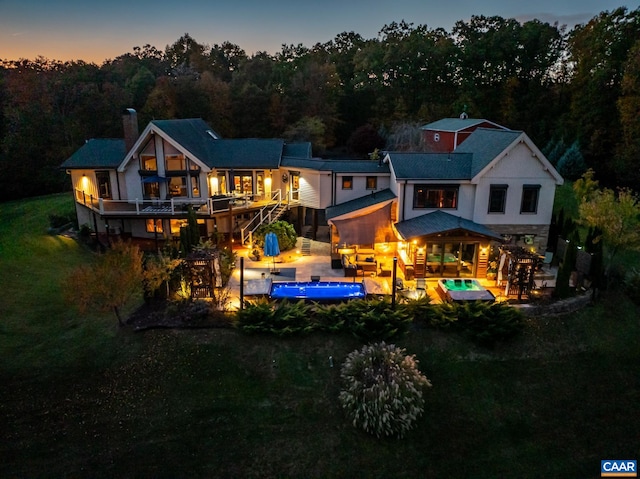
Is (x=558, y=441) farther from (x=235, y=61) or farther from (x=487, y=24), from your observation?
(x=235, y=61)

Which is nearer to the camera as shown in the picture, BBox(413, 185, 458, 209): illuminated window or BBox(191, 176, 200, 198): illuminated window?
BBox(413, 185, 458, 209): illuminated window

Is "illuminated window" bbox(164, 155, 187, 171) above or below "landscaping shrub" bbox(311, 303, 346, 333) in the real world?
above

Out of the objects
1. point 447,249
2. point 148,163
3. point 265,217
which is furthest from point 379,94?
point 447,249

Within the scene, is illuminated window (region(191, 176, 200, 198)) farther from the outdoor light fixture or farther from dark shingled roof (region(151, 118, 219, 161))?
the outdoor light fixture

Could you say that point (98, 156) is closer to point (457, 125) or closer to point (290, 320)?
point (290, 320)

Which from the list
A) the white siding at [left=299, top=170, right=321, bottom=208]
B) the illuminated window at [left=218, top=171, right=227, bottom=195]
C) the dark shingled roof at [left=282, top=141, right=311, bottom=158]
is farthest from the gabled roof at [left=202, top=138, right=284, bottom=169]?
the white siding at [left=299, top=170, right=321, bottom=208]

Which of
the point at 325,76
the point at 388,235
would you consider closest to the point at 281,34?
the point at 325,76
